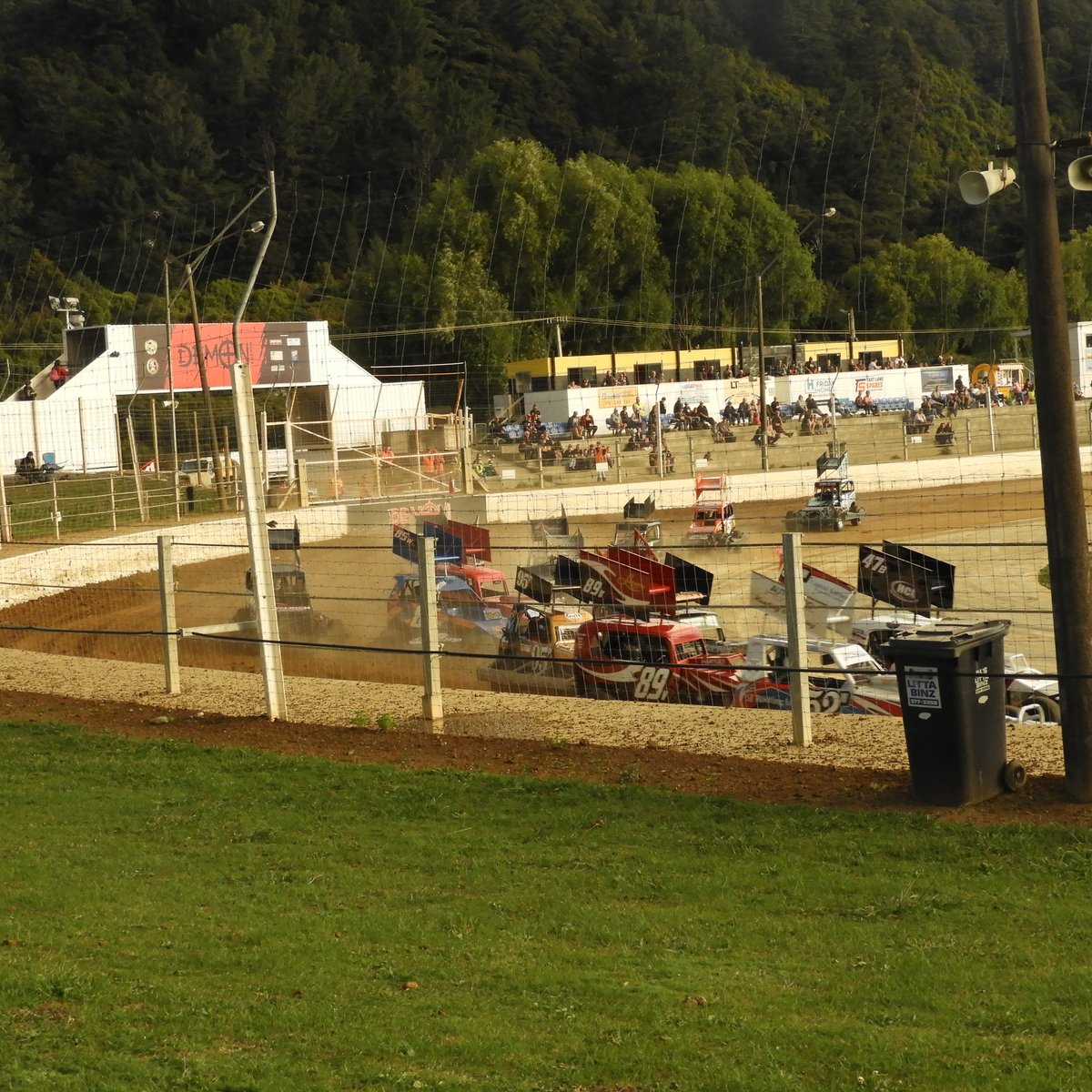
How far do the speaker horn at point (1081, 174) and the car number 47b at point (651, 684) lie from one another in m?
6.75

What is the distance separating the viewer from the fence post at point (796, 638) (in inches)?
389

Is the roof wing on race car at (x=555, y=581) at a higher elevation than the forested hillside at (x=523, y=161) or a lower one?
lower

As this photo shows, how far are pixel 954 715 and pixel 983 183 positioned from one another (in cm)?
307

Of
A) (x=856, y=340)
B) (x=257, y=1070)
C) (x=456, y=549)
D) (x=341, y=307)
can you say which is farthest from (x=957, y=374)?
(x=257, y=1070)

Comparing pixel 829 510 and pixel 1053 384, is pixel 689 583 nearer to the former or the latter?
pixel 1053 384

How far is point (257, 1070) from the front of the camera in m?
4.46

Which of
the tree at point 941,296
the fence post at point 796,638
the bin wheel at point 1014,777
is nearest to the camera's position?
the bin wheel at point 1014,777

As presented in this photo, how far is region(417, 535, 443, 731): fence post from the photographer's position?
1133 cm

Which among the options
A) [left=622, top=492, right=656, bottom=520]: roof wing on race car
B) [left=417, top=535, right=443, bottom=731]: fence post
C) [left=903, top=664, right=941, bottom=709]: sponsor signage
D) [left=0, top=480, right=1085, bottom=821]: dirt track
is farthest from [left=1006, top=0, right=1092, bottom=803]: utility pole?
[left=622, top=492, right=656, bottom=520]: roof wing on race car

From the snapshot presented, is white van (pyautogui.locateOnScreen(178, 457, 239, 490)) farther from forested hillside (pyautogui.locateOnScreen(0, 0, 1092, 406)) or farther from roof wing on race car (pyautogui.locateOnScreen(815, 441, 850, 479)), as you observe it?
forested hillside (pyautogui.locateOnScreen(0, 0, 1092, 406))

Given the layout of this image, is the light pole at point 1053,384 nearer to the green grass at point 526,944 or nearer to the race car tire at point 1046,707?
the green grass at point 526,944

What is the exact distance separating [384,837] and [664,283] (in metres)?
72.5

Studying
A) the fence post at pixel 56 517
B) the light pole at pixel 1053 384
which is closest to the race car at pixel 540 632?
the light pole at pixel 1053 384

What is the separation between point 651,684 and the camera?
541 inches
